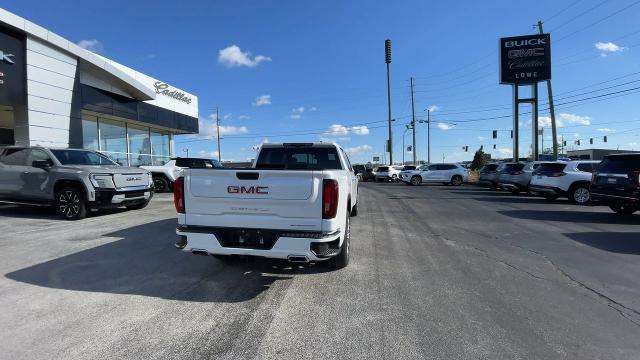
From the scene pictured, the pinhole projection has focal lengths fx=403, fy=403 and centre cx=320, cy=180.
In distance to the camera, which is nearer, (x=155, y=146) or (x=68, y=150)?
(x=68, y=150)

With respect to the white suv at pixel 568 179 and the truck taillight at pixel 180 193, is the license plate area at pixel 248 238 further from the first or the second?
the white suv at pixel 568 179

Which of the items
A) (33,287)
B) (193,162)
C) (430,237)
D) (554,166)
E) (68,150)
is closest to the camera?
(33,287)

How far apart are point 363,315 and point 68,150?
979 cm

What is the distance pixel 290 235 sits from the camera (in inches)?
174

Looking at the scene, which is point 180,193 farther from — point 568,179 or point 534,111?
point 534,111

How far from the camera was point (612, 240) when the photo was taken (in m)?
7.90

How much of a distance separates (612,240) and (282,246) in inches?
278

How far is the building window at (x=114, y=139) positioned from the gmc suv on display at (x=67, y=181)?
1239 centimetres

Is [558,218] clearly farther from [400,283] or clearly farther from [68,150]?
[68,150]

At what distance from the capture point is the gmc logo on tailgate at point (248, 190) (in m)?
4.52

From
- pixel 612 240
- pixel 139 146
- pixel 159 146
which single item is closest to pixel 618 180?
pixel 612 240

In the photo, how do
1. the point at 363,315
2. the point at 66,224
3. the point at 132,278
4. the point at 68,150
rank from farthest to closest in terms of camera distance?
the point at 68,150, the point at 66,224, the point at 132,278, the point at 363,315

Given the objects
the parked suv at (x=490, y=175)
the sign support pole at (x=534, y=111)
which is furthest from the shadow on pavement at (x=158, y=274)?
the sign support pole at (x=534, y=111)

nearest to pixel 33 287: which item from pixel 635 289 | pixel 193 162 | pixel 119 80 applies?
pixel 635 289
